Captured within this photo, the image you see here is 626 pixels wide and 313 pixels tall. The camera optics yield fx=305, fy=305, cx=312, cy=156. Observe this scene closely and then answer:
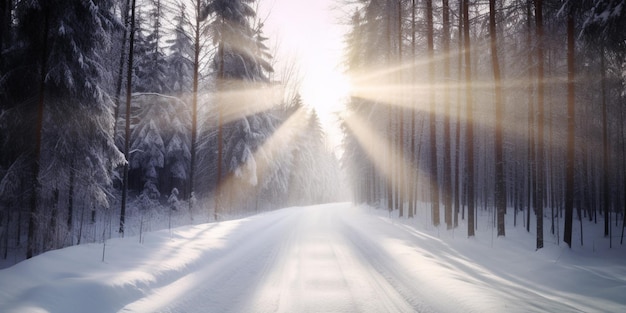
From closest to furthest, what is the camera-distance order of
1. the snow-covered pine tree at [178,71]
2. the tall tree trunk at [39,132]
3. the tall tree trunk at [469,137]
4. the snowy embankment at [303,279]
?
the snowy embankment at [303,279], the tall tree trunk at [39,132], the tall tree trunk at [469,137], the snow-covered pine tree at [178,71]

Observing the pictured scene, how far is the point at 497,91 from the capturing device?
37.7 feet

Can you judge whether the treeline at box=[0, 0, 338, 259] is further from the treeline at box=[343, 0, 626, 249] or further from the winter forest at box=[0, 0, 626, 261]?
the treeline at box=[343, 0, 626, 249]

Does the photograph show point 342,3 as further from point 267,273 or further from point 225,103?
point 267,273

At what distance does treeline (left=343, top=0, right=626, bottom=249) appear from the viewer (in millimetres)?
10773

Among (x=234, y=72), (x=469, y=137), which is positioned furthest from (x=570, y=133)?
(x=234, y=72)

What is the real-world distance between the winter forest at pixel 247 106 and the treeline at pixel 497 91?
12cm

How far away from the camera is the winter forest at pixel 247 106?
914 centimetres

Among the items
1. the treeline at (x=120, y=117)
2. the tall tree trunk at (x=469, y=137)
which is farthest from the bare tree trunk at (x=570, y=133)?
the treeline at (x=120, y=117)

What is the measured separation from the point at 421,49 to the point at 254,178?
14.1 metres

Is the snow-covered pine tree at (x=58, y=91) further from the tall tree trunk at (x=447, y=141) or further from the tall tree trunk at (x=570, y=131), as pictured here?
the tall tree trunk at (x=570, y=131)

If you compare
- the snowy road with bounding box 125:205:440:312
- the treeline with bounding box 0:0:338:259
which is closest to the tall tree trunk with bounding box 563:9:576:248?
the snowy road with bounding box 125:205:440:312

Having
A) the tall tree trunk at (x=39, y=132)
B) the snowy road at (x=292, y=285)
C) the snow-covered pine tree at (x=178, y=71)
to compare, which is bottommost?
the snowy road at (x=292, y=285)

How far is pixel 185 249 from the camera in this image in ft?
26.5

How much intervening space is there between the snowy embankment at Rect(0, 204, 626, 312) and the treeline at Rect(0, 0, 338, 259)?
3792 mm
